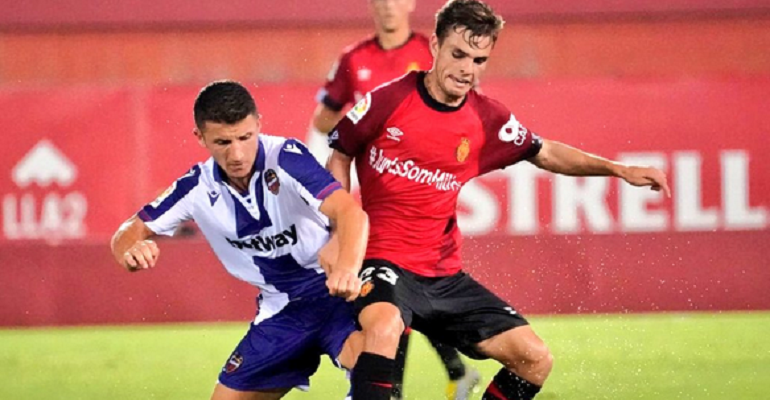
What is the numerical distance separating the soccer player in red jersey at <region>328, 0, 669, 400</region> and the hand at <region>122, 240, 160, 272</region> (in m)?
0.87

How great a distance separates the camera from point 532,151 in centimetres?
588

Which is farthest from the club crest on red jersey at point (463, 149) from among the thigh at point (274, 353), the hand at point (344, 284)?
the hand at point (344, 284)

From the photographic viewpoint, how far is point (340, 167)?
5.71m

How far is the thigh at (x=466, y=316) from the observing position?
18.3ft

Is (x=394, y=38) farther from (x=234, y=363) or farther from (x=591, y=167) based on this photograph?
(x=234, y=363)

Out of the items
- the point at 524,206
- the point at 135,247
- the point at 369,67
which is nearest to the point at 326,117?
the point at 369,67

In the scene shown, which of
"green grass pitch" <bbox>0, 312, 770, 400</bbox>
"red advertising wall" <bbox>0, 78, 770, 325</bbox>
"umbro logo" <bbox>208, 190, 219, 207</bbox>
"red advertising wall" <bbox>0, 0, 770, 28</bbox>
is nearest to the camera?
"umbro logo" <bbox>208, 190, 219, 207</bbox>

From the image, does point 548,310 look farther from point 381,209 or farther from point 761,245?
point 381,209

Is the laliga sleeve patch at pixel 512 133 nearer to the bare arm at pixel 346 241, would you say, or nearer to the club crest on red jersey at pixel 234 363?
the bare arm at pixel 346 241

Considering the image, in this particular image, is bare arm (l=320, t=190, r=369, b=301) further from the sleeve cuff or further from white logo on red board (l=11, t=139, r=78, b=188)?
white logo on red board (l=11, t=139, r=78, b=188)

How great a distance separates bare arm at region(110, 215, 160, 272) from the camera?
16.2 feet

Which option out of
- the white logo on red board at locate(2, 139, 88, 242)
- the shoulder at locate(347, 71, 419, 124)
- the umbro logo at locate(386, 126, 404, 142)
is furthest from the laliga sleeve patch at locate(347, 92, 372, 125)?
the white logo on red board at locate(2, 139, 88, 242)

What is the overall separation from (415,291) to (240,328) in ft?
16.5

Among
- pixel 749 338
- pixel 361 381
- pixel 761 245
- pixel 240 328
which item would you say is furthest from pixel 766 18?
pixel 361 381
